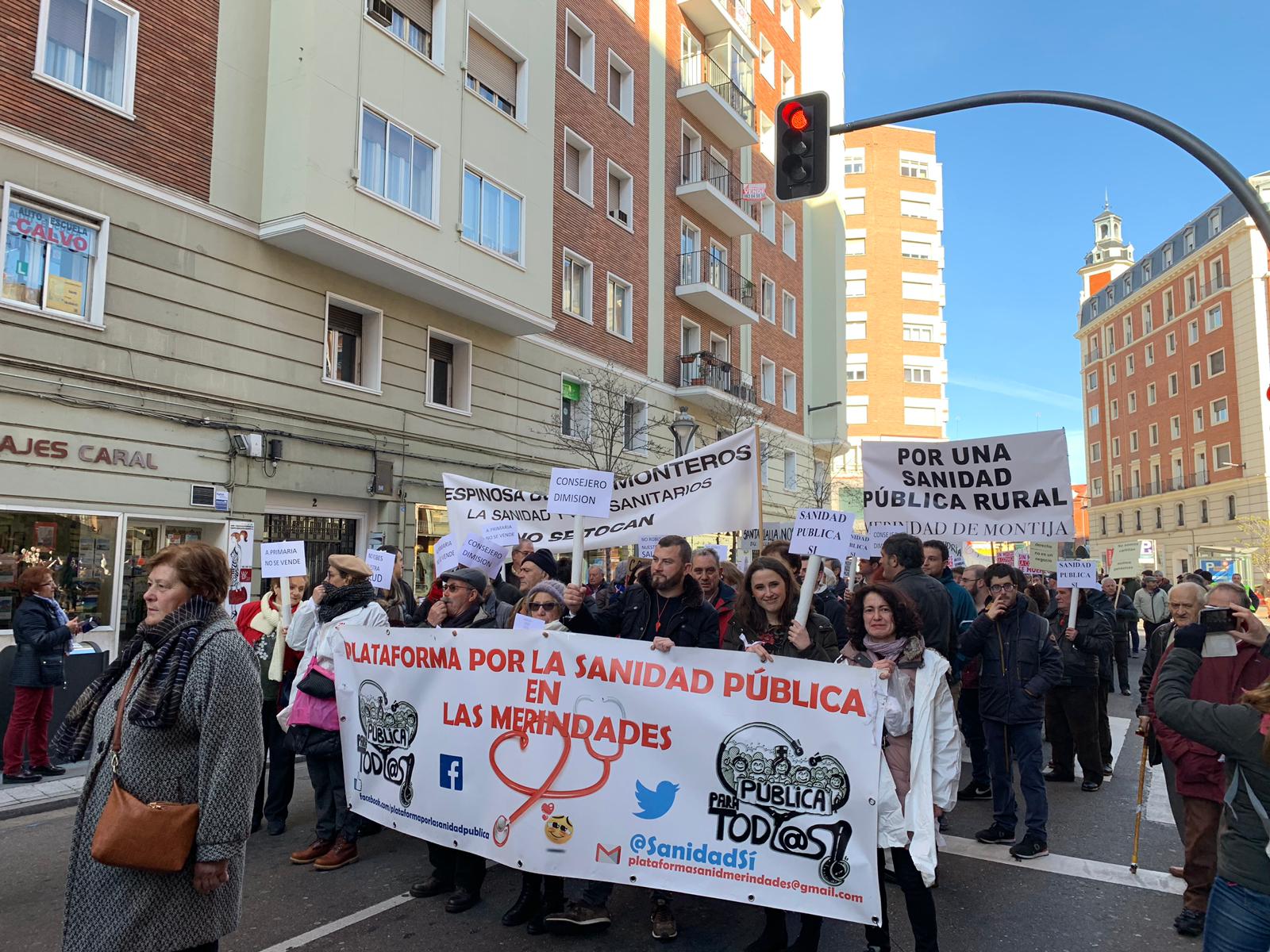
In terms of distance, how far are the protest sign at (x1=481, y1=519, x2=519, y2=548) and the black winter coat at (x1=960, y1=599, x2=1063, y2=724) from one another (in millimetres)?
3957

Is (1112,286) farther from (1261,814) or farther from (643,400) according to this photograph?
(1261,814)

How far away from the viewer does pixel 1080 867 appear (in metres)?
5.91

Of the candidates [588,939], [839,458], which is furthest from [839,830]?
[839,458]

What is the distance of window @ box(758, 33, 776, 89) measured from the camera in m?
32.0

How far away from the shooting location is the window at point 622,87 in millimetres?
23438

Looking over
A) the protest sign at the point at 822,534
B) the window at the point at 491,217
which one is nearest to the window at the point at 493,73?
the window at the point at 491,217

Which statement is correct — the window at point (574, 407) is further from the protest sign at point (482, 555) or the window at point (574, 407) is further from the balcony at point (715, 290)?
the protest sign at point (482, 555)

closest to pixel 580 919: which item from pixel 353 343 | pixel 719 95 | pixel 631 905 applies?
pixel 631 905

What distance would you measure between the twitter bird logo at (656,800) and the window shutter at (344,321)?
1259cm

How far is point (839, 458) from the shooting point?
1832 inches

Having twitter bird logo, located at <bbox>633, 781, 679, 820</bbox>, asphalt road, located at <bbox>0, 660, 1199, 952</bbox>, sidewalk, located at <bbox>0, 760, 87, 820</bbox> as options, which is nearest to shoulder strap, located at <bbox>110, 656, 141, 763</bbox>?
asphalt road, located at <bbox>0, 660, 1199, 952</bbox>

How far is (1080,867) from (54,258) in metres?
12.8

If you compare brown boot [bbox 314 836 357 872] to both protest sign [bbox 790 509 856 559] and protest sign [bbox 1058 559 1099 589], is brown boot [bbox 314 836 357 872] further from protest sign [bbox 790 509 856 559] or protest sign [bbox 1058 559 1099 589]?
protest sign [bbox 1058 559 1099 589]

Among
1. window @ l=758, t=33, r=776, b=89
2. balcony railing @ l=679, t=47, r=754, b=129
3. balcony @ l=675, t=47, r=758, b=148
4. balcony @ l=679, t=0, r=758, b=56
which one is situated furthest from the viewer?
window @ l=758, t=33, r=776, b=89
